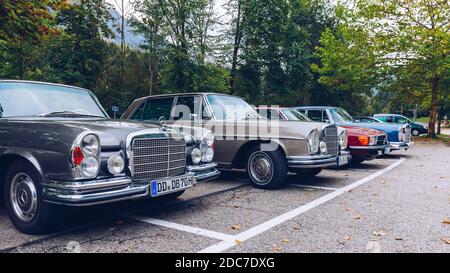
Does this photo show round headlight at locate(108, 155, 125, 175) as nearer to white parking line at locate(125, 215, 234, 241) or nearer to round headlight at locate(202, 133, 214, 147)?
white parking line at locate(125, 215, 234, 241)

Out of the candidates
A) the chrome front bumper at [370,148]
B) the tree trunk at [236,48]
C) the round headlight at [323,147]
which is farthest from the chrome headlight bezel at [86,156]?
the tree trunk at [236,48]

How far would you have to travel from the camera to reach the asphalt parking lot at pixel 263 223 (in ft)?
11.3

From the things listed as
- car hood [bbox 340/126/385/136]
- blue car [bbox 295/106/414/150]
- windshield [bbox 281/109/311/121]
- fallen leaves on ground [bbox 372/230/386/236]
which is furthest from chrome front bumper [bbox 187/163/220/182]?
blue car [bbox 295/106/414/150]

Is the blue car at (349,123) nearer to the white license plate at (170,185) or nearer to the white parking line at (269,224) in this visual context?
the white parking line at (269,224)

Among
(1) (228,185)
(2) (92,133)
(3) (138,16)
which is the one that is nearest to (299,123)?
(1) (228,185)

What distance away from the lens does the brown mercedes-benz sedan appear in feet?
19.8

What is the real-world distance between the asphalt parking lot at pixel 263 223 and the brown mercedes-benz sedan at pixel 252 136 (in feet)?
1.50

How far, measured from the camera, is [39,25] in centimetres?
891

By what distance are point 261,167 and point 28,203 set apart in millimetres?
3866

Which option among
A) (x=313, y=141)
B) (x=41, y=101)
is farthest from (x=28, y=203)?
(x=313, y=141)
